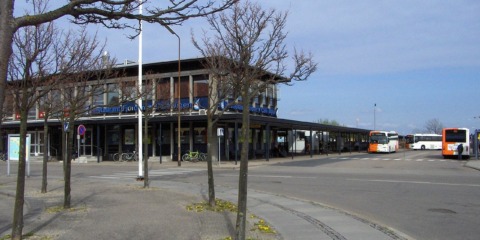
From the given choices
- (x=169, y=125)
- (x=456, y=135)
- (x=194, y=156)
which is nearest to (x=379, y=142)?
(x=456, y=135)

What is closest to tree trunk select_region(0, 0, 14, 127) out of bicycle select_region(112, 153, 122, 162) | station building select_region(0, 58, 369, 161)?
station building select_region(0, 58, 369, 161)

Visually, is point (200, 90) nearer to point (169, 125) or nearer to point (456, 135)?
point (169, 125)

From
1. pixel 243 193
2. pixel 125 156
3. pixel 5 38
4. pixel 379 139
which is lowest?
pixel 125 156

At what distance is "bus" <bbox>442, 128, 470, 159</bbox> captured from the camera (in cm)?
4294

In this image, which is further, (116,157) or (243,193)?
(116,157)

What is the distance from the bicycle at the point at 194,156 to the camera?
36781 mm

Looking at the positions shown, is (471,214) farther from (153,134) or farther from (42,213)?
(153,134)

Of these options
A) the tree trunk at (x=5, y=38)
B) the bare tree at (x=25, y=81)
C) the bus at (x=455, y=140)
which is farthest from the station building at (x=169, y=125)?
the tree trunk at (x=5, y=38)

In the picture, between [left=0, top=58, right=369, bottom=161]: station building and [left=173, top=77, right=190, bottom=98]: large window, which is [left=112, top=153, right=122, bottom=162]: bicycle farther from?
[left=173, top=77, right=190, bottom=98]: large window

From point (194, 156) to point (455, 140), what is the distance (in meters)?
25.0

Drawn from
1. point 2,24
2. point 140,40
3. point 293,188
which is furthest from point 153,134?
point 2,24

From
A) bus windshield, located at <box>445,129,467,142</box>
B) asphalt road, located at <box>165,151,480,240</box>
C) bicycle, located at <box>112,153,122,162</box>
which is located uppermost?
bus windshield, located at <box>445,129,467,142</box>

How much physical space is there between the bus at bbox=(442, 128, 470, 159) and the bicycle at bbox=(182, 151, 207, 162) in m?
23.6

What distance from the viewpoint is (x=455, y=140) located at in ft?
143
